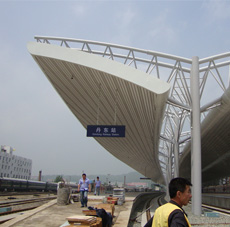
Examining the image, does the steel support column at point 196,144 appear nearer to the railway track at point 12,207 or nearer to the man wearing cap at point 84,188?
the man wearing cap at point 84,188

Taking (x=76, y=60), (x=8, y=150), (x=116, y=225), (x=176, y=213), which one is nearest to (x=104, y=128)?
(x=76, y=60)

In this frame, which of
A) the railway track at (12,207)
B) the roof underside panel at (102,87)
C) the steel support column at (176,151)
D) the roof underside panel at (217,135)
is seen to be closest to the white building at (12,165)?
the roof underside panel at (217,135)

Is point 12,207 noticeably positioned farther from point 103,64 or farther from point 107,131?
point 103,64

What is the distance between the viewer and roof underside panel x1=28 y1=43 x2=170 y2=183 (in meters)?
12.2

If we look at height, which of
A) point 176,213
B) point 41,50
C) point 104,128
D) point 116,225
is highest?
point 41,50

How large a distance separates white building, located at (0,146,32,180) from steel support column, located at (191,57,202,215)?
9079 centimetres

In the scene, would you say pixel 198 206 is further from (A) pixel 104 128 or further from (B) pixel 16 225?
(B) pixel 16 225

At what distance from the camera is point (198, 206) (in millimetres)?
13359

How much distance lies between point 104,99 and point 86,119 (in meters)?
6.91

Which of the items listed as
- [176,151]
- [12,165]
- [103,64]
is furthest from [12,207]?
[12,165]

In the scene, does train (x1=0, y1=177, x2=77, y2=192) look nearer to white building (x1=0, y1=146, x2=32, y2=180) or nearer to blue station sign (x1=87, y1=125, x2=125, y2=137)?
blue station sign (x1=87, y1=125, x2=125, y2=137)

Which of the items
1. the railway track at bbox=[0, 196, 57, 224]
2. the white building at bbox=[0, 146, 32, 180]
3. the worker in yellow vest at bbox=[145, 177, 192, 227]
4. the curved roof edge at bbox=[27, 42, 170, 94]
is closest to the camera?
the worker in yellow vest at bbox=[145, 177, 192, 227]

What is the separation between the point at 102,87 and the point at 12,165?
9726 centimetres

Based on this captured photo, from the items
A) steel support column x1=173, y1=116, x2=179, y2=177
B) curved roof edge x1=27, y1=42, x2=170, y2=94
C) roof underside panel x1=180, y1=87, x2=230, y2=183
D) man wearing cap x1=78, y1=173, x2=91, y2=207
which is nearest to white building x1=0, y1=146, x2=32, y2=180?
roof underside panel x1=180, y1=87, x2=230, y2=183
